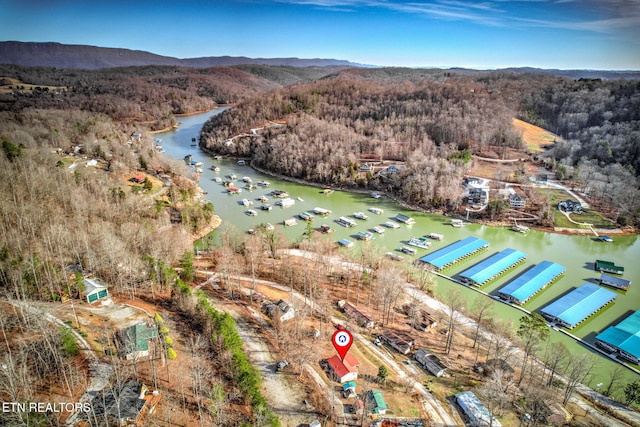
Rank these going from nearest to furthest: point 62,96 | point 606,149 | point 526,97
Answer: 1. point 606,149
2. point 526,97
3. point 62,96

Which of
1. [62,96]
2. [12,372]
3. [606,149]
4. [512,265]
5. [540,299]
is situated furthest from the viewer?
[62,96]

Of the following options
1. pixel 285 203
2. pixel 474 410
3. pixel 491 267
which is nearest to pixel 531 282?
pixel 491 267

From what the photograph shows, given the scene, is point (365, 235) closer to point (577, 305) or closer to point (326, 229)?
point (326, 229)

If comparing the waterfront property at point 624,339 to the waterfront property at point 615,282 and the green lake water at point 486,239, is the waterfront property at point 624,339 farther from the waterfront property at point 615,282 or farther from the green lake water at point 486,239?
the waterfront property at point 615,282

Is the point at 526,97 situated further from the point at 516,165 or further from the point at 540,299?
the point at 540,299

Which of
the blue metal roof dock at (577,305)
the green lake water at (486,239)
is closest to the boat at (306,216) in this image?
the green lake water at (486,239)

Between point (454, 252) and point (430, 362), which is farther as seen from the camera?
point (454, 252)

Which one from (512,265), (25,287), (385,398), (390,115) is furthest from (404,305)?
(390,115)
